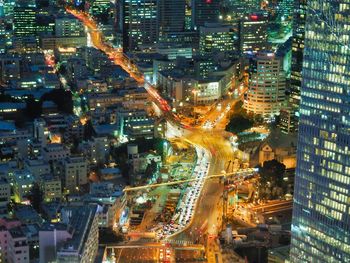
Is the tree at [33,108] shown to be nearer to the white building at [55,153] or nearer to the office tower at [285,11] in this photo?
the white building at [55,153]

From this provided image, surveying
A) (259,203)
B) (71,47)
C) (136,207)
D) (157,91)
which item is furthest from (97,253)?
(71,47)

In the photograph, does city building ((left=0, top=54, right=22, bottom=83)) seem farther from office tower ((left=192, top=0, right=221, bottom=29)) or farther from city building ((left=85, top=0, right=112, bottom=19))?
city building ((left=85, top=0, right=112, bottom=19))

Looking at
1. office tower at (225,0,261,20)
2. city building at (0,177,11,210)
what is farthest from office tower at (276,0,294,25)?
city building at (0,177,11,210)

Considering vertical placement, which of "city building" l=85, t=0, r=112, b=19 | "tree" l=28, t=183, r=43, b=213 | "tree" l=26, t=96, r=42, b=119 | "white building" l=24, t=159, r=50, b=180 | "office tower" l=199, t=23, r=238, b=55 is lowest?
"tree" l=28, t=183, r=43, b=213

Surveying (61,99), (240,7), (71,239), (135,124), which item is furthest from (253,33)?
(71,239)

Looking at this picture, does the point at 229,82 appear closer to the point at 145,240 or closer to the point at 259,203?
the point at 259,203
